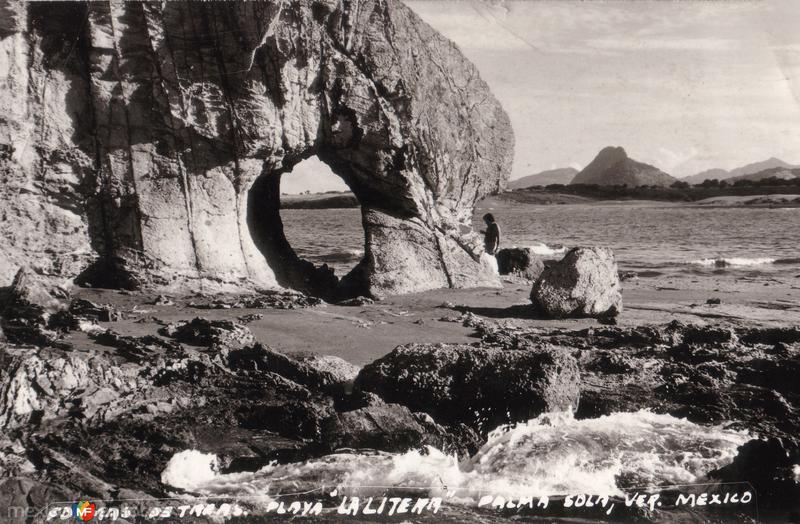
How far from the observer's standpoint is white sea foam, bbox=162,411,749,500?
6297 mm

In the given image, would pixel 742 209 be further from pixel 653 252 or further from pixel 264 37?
pixel 264 37

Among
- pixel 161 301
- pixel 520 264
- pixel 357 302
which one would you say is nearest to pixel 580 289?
pixel 357 302

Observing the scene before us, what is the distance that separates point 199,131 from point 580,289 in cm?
646

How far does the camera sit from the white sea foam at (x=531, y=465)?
6.30 meters

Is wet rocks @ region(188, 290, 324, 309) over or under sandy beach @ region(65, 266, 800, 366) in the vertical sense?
over

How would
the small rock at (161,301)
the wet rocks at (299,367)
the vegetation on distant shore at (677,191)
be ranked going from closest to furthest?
the wet rocks at (299,367)
the small rock at (161,301)
the vegetation on distant shore at (677,191)

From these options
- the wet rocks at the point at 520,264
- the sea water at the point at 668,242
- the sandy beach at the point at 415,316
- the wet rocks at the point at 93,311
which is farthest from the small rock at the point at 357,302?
the sea water at the point at 668,242

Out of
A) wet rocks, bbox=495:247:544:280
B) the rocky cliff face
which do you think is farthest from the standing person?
the rocky cliff face

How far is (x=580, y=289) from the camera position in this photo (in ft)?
37.7

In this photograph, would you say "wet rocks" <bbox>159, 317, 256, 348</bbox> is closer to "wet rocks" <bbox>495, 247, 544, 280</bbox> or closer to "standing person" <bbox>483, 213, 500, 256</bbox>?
"standing person" <bbox>483, 213, 500, 256</bbox>

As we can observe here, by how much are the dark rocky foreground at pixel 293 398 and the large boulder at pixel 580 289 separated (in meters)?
2.12

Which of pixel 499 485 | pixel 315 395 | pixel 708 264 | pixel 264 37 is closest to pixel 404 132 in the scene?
pixel 264 37

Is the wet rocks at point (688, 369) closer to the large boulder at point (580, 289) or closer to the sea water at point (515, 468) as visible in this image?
the sea water at point (515, 468)

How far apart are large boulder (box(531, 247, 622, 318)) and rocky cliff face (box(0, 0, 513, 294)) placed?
9.26 ft
